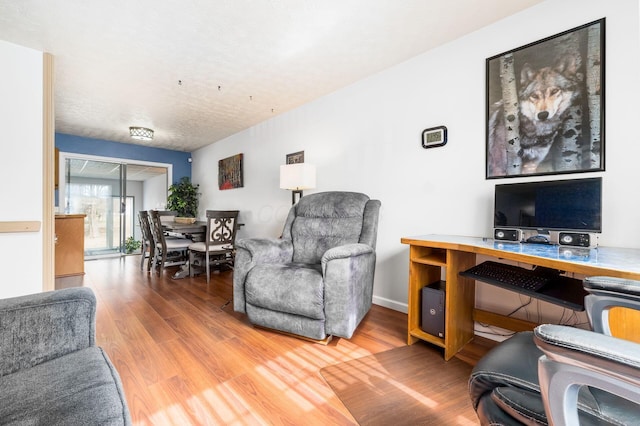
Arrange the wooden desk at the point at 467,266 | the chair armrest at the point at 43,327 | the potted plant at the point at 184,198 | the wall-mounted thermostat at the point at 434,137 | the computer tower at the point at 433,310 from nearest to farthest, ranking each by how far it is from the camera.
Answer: the chair armrest at the point at 43,327
the wooden desk at the point at 467,266
the computer tower at the point at 433,310
the wall-mounted thermostat at the point at 434,137
the potted plant at the point at 184,198

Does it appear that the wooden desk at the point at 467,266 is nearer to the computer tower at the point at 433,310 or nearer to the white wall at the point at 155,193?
the computer tower at the point at 433,310

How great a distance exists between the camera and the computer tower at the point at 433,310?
173 cm

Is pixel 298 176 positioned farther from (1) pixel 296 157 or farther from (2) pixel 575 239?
(2) pixel 575 239

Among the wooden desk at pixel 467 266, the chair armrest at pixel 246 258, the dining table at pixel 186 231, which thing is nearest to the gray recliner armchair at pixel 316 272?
the chair armrest at pixel 246 258

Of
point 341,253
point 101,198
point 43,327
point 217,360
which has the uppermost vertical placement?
point 101,198

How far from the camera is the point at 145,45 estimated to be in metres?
2.18

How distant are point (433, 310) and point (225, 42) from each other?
8.13 ft

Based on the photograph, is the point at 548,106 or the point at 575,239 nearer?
the point at 575,239

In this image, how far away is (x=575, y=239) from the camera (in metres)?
1.45

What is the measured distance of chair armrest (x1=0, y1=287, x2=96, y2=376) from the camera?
85 centimetres

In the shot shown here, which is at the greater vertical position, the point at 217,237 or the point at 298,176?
the point at 298,176

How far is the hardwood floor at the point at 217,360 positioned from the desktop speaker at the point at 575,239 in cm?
107

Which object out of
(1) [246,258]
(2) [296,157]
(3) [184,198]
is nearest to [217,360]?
(1) [246,258]

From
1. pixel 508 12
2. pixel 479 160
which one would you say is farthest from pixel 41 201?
pixel 508 12
